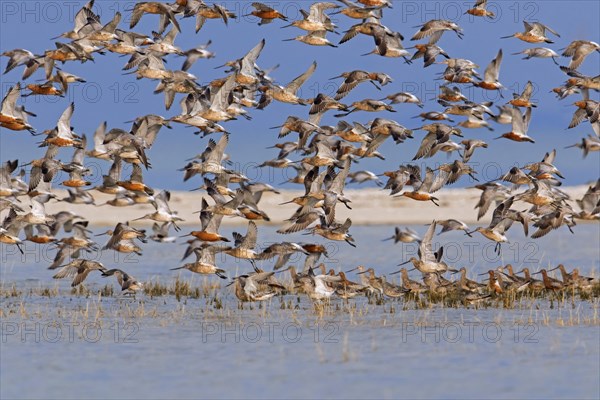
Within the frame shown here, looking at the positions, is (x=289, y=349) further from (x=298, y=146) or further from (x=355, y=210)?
(x=355, y=210)

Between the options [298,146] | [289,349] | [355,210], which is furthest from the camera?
[355,210]

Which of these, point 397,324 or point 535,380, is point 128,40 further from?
point 535,380

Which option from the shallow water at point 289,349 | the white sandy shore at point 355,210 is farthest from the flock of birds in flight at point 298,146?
the white sandy shore at point 355,210

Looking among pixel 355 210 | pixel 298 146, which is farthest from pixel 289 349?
pixel 355 210

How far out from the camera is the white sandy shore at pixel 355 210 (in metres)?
60.2

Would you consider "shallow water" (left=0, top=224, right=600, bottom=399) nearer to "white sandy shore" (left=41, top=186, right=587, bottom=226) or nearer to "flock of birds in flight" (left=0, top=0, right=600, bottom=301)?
"flock of birds in flight" (left=0, top=0, right=600, bottom=301)

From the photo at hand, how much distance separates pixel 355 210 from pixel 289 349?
48.2 m

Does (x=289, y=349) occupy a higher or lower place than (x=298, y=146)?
lower

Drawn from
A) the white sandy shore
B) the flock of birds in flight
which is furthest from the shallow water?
the white sandy shore

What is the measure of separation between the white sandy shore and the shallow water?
33.9 m

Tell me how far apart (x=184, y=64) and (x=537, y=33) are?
305 inches

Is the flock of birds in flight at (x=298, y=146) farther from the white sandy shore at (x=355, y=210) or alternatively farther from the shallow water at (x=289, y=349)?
the white sandy shore at (x=355, y=210)

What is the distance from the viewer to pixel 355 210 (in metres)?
66.4

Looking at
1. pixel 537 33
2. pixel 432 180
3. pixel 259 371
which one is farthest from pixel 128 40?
pixel 259 371
